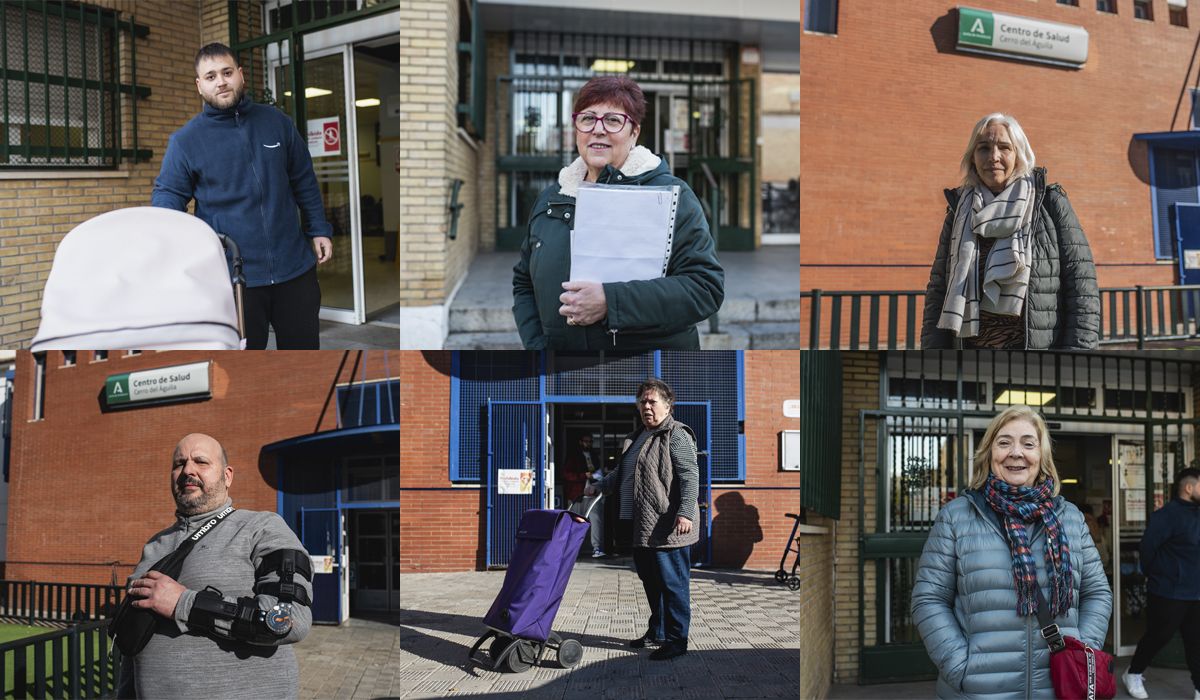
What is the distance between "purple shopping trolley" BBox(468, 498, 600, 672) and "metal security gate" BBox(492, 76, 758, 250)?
180 inches

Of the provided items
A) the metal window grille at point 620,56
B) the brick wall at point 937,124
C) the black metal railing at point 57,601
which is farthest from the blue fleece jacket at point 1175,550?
the metal window grille at point 620,56

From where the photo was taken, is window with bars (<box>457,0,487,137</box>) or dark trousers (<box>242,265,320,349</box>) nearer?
dark trousers (<box>242,265,320,349</box>)

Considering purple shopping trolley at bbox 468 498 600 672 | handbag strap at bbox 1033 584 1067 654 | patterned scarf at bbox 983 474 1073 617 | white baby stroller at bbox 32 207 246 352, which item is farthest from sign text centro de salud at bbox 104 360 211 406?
handbag strap at bbox 1033 584 1067 654

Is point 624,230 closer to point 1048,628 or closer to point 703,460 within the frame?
point 703,460

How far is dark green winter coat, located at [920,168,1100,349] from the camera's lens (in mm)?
3199

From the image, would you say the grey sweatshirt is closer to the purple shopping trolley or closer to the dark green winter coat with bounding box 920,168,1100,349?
the purple shopping trolley

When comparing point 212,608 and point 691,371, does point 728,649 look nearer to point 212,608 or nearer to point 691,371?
point 691,371

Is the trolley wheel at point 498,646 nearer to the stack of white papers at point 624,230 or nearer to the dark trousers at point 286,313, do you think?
the stack of white papers at point 624,230

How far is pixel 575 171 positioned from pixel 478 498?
1272 mm

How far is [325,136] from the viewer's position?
426 cm

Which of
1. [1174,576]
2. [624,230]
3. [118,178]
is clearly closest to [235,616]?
[624,230]

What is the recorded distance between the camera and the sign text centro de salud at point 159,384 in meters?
3.37

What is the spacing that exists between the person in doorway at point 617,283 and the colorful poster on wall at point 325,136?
187cm

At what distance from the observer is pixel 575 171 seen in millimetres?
2725
